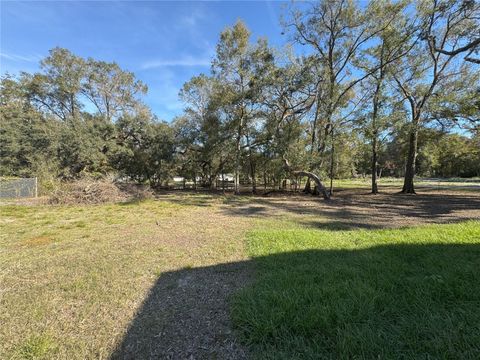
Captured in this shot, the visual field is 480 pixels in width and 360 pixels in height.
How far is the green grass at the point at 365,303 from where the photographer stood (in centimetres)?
189

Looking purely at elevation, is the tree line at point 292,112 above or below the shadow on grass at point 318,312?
above

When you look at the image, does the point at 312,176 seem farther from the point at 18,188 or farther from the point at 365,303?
the point at 18,188

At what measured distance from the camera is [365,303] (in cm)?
245

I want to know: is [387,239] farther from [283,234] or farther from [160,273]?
[160,273]

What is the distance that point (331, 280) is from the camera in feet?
10.0

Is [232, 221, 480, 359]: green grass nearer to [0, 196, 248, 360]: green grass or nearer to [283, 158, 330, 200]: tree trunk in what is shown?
[0, 196, 248, 360]: green grass

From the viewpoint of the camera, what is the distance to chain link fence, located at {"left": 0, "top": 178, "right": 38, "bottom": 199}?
12.9m

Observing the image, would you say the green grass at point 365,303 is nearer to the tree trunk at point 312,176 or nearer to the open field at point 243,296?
the open field at point 243,296

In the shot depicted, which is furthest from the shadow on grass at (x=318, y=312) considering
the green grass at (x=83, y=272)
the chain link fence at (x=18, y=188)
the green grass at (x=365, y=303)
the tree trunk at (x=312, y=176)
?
the chain link fence at (x=18, y=188)

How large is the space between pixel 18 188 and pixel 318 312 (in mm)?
17485

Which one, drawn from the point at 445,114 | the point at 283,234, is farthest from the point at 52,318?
the point at 445,114

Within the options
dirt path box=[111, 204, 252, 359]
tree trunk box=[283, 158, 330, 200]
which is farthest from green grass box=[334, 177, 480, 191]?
dirt path box=[111, 204, 252, 359]

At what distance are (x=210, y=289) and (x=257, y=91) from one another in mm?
14871

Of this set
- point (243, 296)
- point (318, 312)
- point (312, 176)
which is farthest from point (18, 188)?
point (312, 176)
